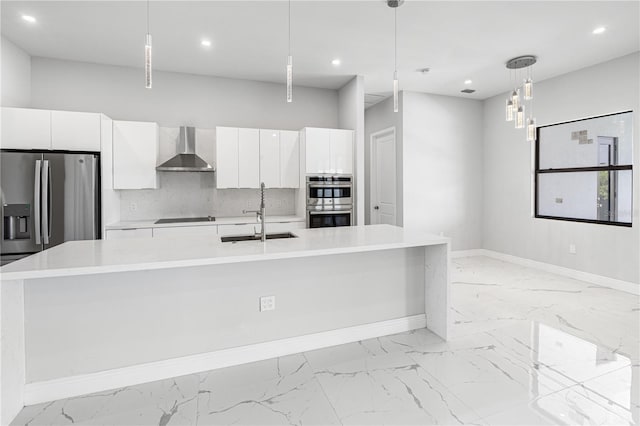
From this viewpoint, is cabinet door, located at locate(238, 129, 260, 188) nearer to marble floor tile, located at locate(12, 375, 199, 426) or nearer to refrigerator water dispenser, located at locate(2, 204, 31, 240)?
refrigerator water dispenser, located at locate(2, 204, 31, 240)

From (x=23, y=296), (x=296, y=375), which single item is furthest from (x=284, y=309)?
(x=23, y=296)

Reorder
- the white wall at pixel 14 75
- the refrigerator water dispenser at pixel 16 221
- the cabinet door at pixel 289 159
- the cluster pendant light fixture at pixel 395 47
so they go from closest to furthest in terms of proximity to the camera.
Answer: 1. the cluster pendant light fixture at pixel 395 47
2. the refrigerator water dispenser at pixel 16 221
3. the white wall at pixel 14 75
4. the cabinet door at pixel 289 159

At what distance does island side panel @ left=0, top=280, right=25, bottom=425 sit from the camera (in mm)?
1770

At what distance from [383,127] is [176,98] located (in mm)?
3514

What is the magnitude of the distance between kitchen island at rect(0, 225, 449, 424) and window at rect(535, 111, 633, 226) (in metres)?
3.19

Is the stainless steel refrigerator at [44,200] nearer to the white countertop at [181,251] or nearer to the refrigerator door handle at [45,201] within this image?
the refrigerator door handle at [45,201]

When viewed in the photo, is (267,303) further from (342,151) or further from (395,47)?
(395,47)

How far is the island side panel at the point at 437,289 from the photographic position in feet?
9.07

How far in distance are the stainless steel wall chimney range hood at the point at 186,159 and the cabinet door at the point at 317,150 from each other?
4.34 feet

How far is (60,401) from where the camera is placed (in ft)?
6.56

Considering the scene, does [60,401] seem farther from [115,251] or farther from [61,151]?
[61,151]

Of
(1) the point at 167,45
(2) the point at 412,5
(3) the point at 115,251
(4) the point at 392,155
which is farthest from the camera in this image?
(4) the point at 392,155

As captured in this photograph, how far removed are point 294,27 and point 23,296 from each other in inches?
125

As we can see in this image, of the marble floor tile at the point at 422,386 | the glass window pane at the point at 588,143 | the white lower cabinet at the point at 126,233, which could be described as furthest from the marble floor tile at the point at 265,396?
the glass window pane at the point at 588,143
